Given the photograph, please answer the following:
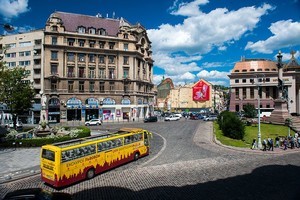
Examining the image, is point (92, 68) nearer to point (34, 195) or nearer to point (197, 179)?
point (197, 179)

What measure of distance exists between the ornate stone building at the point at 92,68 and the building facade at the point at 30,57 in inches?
211

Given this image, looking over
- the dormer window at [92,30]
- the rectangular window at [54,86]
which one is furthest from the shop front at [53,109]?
the dormer window at [92,30]

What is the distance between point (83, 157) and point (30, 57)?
55.1 metres

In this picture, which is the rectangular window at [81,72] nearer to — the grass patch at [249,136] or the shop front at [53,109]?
the shop front at [53,109]

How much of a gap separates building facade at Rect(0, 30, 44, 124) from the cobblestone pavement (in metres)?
46.7

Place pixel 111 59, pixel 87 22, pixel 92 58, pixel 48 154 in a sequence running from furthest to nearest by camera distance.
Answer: pixel 87 22, pixel 111 59, pixel 92 58, pixel 48 154

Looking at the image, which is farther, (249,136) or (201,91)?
(201,91)

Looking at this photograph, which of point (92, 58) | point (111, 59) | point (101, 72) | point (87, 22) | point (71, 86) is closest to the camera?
point (71, 86)

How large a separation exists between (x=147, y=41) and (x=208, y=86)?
48.8m

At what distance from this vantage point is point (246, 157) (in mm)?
21375

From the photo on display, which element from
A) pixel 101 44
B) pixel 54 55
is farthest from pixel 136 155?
pixel 101 44

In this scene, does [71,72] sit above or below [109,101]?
above

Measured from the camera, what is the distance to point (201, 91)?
107875 mm

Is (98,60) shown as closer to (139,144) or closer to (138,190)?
(139,144)
